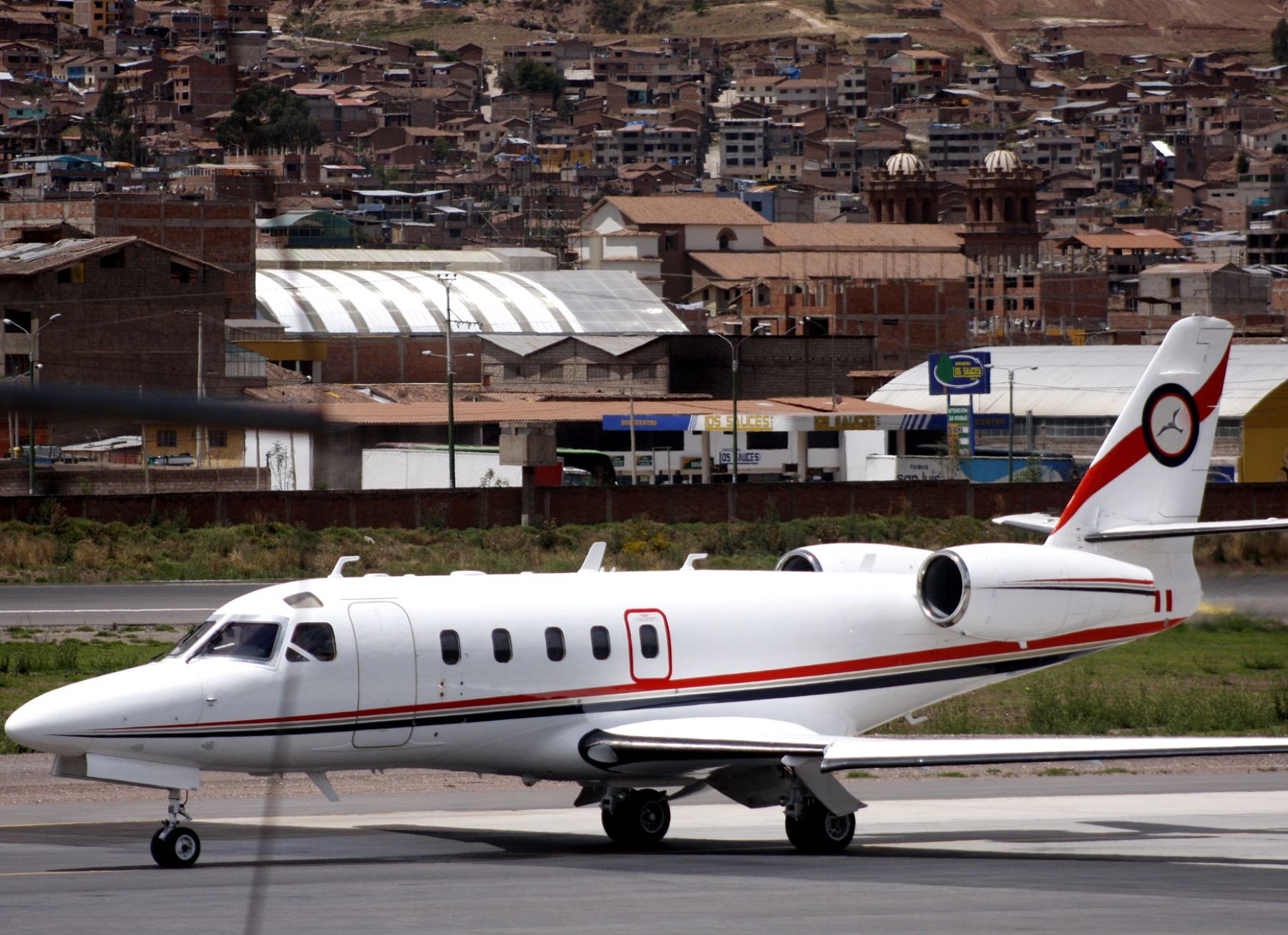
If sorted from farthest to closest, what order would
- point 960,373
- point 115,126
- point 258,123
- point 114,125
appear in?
point 960,373
point 115,126
point 114,125
point 258,123

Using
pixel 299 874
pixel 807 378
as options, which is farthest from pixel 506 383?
pixel 299 874

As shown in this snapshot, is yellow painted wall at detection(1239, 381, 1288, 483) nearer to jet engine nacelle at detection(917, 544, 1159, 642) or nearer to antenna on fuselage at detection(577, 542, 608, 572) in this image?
jet engine nacelle at detection(917, 544, 1159, 642)

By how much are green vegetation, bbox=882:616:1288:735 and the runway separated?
4.46 m

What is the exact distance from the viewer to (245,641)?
17906 millimetres

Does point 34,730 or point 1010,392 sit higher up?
point 34,730

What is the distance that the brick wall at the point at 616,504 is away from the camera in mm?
61375

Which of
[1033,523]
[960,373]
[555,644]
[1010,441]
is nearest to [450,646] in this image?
[555,644]

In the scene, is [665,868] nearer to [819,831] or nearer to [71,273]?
[819,831]

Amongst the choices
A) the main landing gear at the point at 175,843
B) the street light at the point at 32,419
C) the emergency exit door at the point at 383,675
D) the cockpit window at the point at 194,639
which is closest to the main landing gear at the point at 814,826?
the emergency exit door at the point at 383,675

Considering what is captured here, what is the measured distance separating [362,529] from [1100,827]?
1711 inches

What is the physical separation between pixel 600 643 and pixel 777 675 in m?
2.19

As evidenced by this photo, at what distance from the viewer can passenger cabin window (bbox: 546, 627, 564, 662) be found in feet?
62.9

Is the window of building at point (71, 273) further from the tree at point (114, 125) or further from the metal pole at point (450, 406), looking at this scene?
the tree at point (114, 125)

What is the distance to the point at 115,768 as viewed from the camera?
55.5 feet
